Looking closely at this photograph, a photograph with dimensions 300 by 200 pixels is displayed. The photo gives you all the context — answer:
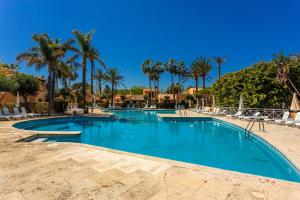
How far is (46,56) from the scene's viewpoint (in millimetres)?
16719

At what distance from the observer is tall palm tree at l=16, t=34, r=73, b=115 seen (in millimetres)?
16469

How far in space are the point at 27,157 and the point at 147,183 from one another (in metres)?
3.13

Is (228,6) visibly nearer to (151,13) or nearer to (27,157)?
(151,13)

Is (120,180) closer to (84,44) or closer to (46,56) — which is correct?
(46,56)

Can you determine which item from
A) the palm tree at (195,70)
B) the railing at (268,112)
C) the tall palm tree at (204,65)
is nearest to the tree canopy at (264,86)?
the railing at (268,112)

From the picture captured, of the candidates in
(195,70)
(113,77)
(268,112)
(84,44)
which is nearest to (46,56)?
(84,44)

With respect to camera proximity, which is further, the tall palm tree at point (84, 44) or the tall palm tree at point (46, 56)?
the tall palm tree at point (84, 44)

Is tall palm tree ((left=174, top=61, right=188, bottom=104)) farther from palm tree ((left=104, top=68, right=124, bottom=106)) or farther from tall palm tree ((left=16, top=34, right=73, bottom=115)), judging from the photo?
tall palm tree ((left=16, top=34, right=73, bottom=115))

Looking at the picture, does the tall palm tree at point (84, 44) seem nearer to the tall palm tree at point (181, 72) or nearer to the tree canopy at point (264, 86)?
the tree canopy at point (264, 86)

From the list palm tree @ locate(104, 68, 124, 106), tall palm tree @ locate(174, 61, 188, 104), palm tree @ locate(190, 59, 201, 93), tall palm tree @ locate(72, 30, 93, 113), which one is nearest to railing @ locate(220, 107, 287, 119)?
tall palm tree @ locate(72, 30, 93, 113)

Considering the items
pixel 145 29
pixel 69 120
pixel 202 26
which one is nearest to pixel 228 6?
pixel 202 26

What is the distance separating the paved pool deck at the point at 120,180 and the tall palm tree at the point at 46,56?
14.2 m

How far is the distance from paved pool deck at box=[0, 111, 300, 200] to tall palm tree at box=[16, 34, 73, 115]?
14211 mm

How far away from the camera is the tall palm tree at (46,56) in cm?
1647
